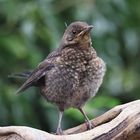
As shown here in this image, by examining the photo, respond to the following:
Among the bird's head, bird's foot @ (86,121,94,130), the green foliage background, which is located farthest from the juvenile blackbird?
the green foliage background

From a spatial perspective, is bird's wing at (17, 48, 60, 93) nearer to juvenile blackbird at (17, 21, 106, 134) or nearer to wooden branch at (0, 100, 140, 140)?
juvenile blackbird at (17, 21, 106, 134)

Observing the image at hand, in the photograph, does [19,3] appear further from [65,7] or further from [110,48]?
[110,48]

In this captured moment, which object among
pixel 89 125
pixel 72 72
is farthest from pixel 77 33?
pixel 89 125

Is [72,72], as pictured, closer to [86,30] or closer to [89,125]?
[86,30]

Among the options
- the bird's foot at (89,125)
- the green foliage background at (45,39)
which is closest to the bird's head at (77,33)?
the bird's foot at (89,125)

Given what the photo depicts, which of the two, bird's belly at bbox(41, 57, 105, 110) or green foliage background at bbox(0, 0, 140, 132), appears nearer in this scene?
bird's belly at bbox(41, 57, 105, 110)

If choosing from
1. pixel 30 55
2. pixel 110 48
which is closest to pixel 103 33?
pixel 110 48

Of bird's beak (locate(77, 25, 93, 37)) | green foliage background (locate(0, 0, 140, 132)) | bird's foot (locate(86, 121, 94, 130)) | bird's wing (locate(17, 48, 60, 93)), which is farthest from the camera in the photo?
green foliage background (locate(0, 0, 140, 132))

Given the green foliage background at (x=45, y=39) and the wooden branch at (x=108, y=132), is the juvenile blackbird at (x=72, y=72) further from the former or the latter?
the wooden branch at (x=108, y=132)
